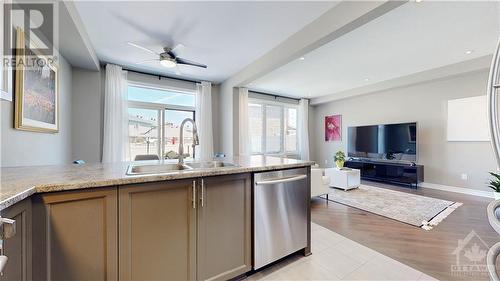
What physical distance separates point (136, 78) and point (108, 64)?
1.75ft

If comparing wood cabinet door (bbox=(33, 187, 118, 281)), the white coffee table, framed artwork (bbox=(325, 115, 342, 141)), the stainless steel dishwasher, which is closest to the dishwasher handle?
the stainless steel dishwasher

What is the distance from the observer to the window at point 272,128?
625cm

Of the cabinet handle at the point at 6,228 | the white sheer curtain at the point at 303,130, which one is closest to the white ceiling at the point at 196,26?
the cabinet handle at the point at 6,228

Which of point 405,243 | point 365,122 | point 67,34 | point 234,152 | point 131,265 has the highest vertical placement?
point 67,34

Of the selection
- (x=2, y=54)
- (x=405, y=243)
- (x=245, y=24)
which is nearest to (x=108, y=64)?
(x=2, y=54)

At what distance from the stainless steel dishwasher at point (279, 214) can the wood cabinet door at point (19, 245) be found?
1.29 metres

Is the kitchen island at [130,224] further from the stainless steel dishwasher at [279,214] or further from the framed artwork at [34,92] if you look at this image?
the framed artwork at [34,92]

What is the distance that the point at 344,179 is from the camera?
438 cm

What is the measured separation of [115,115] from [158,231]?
137 inches

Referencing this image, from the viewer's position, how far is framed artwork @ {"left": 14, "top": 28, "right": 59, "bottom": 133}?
6.02 feet

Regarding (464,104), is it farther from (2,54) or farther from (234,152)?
(2,54)

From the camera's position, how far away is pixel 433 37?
2969 mm

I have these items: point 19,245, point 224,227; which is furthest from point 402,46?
point 19,245

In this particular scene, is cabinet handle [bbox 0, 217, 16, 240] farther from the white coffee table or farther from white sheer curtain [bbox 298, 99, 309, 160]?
white sheer curtain [bbox 298, 99, 309, 160]
